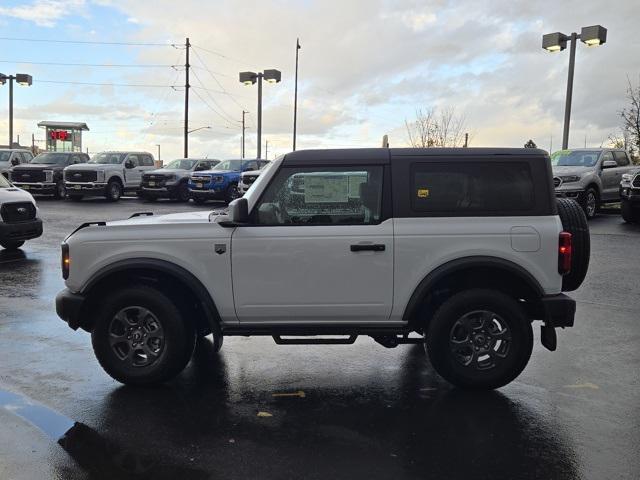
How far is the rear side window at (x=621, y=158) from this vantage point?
18.9 metres

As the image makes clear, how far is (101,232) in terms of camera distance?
489 centimetres

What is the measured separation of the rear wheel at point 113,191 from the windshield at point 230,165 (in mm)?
4042

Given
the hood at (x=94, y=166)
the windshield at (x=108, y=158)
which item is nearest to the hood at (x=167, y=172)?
the hood at (x=94, y=166)

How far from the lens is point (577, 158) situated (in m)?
18.4

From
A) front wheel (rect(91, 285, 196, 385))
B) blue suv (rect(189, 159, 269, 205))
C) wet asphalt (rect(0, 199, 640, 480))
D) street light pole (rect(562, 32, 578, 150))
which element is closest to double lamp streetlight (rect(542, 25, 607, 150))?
street light pole (rect(562, 32, 578, 150))

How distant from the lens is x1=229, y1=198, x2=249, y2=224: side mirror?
4707 millimetres

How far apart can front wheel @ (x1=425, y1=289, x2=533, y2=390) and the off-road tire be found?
733 mm

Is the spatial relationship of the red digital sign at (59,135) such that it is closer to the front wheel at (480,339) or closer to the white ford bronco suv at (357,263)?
the white ford bronco suv at (357,263)

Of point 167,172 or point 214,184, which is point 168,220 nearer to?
point 214,184

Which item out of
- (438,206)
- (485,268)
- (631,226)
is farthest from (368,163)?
(631,226)

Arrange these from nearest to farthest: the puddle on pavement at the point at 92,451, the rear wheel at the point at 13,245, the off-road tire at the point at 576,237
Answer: the puddle on pavement at the point at 92,451 → the off-road tire at the point at 576,237 → the rear wheel at the point at 13,245

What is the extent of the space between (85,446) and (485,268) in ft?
10.1

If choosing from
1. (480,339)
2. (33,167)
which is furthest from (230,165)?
(480,339)

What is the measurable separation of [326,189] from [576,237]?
6.85 ft
